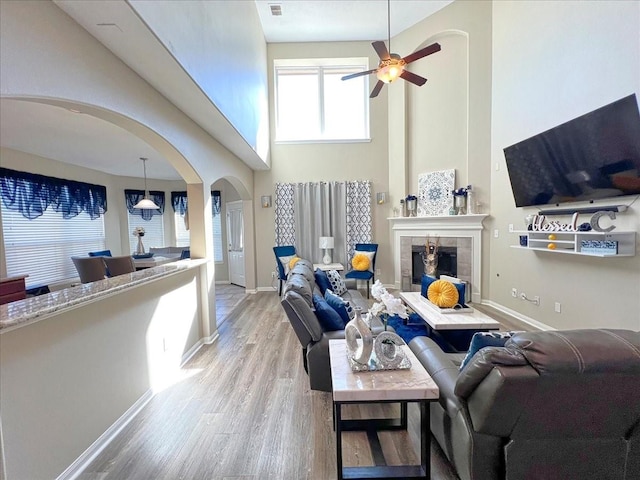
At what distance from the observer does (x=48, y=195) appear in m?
5.02

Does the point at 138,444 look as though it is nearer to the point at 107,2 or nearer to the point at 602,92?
the point at 107,2

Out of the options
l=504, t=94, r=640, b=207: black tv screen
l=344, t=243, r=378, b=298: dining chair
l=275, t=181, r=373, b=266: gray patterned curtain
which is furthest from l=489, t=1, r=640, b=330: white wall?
l=275, t=181, r=373, b=266: gray patterned curtain

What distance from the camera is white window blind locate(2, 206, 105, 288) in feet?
14.7

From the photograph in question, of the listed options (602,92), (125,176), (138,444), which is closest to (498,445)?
(138,444)

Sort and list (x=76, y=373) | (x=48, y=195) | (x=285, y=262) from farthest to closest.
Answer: (x=285, y=262)
(x=48, y=195)
(x=76, y=373)

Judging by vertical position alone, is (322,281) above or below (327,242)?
below

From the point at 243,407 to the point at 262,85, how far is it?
5.21 meters

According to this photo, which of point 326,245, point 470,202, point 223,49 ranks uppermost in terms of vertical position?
point 223,49

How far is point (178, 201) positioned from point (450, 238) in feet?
20.3

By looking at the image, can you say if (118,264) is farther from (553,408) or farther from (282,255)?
(553,408)

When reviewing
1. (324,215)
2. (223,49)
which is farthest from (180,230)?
(223,49)

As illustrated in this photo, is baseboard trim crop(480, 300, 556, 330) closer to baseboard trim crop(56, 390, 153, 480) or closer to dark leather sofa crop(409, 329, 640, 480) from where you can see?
dark leather sofa crop(409, 329, 640, 480)

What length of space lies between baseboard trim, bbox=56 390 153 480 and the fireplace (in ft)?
15.9

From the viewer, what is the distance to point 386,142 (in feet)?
20.5
